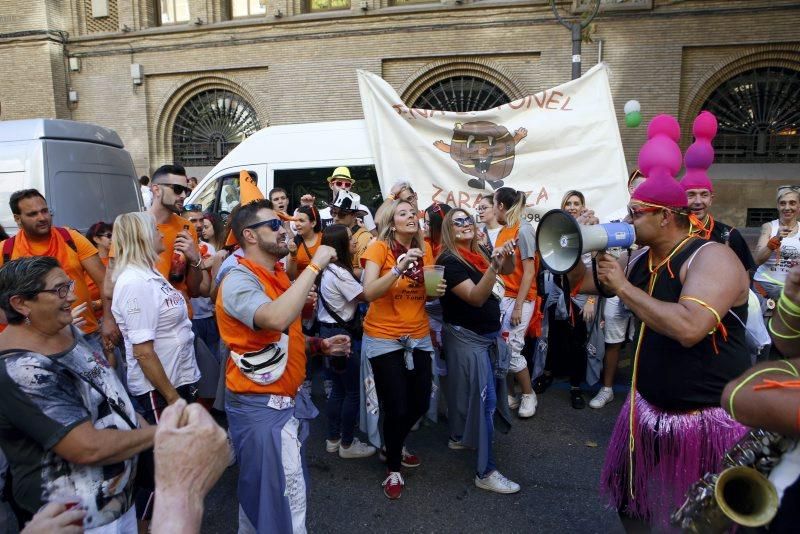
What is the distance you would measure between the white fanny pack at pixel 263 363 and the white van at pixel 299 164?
15.7 feet

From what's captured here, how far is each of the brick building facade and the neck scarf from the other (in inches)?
406

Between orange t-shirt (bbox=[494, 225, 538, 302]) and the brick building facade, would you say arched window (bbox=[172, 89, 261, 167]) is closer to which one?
the brick building facade

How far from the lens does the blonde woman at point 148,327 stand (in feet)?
9.09

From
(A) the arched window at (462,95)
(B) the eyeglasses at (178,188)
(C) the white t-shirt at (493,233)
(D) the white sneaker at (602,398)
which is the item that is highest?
(A) the arched window at (462,95)

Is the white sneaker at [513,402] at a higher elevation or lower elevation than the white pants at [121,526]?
lower

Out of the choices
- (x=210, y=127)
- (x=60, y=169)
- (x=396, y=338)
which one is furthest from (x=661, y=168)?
(x=210, y=127)

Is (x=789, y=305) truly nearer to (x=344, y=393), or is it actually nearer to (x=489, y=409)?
(x=489, y=409)

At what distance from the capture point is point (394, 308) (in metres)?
3.43

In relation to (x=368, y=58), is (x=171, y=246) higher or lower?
lower

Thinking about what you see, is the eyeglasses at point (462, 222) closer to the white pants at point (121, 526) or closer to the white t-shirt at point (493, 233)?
the white t-shirt at point (493, 233)

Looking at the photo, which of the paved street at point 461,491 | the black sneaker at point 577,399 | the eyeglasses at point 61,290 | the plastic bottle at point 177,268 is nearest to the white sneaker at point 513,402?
the paved street at point 461,491

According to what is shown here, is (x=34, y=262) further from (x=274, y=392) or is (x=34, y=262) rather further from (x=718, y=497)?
(x=718, y=497)

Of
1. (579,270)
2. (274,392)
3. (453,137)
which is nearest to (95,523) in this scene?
(274,392)

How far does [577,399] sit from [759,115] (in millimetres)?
10462
